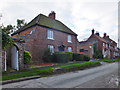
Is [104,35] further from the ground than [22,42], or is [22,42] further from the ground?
[104,35]

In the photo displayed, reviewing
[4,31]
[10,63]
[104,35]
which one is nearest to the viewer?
[4,31]

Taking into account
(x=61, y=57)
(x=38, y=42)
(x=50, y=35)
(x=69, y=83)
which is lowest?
(x=69, y=83)

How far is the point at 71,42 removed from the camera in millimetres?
22047

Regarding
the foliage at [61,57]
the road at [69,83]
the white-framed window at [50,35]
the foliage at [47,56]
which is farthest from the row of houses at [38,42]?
the road at [69,83]

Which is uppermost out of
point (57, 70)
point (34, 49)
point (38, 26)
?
point (38, 26)

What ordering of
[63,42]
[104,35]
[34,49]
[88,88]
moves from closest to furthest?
[88,88] → [34,49] → [63,42] → [104,35]

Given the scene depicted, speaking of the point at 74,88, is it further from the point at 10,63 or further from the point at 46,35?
the point at 46,35

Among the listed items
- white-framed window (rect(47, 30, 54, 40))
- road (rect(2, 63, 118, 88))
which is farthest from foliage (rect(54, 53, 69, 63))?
road (rect(2, 63, 118, 88))

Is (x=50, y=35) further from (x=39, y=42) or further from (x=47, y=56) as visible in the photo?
(x=47, y=56)

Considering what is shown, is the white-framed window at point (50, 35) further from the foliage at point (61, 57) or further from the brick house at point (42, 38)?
the foliage at point (61, 57)

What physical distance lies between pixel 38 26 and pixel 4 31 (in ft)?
30.6

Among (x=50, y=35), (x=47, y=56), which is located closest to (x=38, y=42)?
(x=47, y=56)

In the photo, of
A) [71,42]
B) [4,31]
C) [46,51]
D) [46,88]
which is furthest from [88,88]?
[71,42]

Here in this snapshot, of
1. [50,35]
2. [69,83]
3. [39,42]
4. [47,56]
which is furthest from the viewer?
[50,35]
